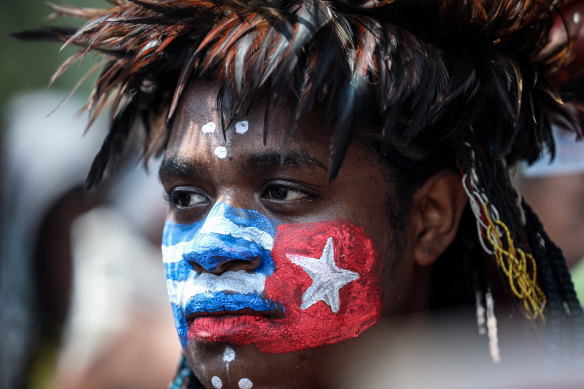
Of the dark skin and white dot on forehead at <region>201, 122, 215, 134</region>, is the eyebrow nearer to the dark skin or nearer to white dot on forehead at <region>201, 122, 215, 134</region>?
the dark skin

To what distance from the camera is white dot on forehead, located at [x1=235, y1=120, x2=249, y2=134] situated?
7.81 ft

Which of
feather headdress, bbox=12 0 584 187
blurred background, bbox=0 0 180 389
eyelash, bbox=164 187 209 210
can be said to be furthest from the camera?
blurred background, bbox=0 0 180 389

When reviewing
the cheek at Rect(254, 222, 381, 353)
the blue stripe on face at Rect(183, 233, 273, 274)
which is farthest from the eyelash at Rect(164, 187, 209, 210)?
the cheek at Rect(254, 222, 381, 353)

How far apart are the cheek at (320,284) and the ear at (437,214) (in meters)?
0.31

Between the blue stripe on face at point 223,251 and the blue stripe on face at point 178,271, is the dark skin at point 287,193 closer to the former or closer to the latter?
the blue stripe on face at point 223,251

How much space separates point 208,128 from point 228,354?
741 millimetres

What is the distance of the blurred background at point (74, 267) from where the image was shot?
4430 mm

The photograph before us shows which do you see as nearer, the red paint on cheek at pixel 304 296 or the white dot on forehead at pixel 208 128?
the red paint on cheek at pixel 304 296

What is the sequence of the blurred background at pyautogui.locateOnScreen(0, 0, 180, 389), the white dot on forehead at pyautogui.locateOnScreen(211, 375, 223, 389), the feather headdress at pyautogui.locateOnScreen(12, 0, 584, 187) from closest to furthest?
the feather headdress at pyautogui.locateOnScreen(12, 0, 584, 187) < the white dot on forehead at pyautogui.locateOnScreen(211, 375, 223, 389) < the blurred background at pyautogui.locateOnScreen(0, 0, 180, 389)

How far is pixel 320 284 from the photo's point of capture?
2312mm

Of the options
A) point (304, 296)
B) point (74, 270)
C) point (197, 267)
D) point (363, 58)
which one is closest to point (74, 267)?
point (74, 270)

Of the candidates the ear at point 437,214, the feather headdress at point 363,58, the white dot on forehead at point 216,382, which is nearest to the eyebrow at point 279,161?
the feather headdress at point 363,58

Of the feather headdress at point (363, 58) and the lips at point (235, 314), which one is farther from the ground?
the feather headdress at point (363, 58)

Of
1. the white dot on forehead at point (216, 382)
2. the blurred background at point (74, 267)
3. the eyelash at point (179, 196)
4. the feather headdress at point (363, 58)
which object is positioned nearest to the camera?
the feather headdress at point (363, 58)
